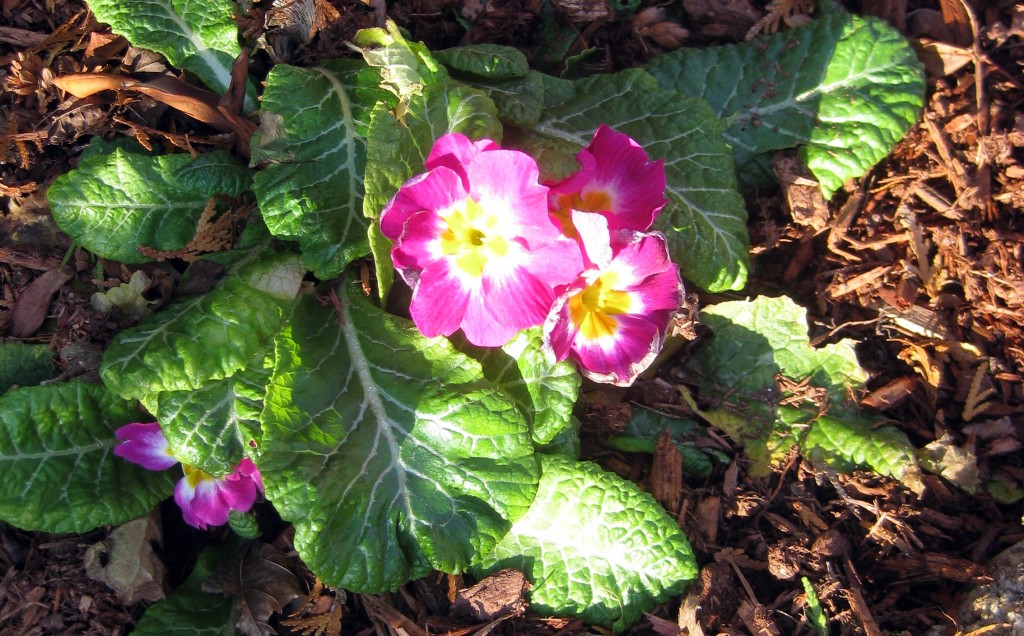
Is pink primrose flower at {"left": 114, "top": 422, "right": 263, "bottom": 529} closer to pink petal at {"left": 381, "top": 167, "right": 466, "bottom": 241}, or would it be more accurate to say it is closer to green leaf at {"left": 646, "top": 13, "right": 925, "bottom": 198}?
pink petal at {"left": 381, "top": 167, "right": 466, "bottom": 241}

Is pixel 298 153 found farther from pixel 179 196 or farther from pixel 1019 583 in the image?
pixel 1019 583

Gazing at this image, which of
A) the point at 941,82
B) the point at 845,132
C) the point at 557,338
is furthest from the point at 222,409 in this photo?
the point at 941,82

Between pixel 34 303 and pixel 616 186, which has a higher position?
pixel 616 186

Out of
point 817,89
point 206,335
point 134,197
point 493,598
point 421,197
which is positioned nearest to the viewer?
point 421,197

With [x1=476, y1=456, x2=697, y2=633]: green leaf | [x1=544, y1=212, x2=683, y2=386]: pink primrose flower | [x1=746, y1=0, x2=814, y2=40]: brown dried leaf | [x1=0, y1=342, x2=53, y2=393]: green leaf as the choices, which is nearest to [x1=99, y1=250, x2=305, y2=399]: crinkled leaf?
[x1=0, y1=342, x2=53, y2=393]: green leaf

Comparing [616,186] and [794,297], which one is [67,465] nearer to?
[616,186]

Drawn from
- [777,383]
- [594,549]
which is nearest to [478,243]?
[594,549]
